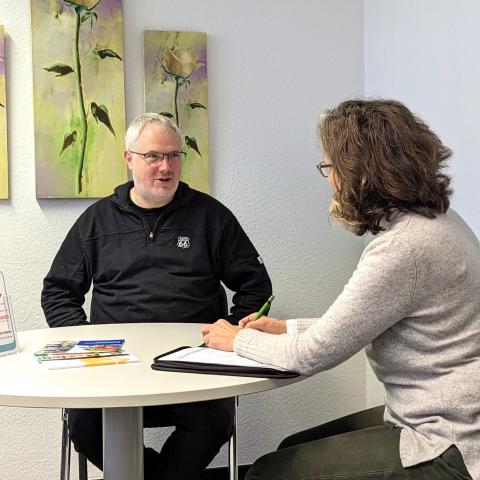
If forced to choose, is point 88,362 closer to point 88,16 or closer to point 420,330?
point 420,330

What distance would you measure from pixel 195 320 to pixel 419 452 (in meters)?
1.11

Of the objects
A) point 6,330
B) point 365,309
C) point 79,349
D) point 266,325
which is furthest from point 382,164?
point 6,330

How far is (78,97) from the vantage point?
2645mm

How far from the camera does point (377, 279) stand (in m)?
1.24

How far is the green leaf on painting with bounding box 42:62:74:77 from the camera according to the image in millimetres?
2617

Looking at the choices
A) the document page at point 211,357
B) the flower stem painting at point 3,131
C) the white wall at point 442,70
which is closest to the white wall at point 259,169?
the flower stem painting at point 3,131

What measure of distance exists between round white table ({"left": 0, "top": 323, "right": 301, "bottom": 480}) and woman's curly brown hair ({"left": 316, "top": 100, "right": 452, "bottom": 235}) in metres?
0.41

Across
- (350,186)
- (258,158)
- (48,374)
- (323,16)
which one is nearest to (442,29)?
(323,16)

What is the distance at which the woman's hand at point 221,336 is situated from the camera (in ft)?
5.06

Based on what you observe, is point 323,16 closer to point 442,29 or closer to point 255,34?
point 255,34

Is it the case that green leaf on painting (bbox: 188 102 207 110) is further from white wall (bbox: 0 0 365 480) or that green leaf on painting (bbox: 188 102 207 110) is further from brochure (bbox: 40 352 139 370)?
brochure (bbox: 40 352 139 370)

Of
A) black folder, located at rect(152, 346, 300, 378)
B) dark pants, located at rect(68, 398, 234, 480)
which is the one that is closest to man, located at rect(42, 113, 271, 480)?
dark pants, located at rect(68, 398, 234, 480)

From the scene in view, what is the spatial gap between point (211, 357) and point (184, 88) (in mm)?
1591

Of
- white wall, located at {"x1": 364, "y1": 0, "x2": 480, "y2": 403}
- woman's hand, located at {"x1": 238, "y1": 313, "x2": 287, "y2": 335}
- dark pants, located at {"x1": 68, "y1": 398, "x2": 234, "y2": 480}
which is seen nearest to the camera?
woman's hand, located at {"x1": 238, "y1": 313, "x2": 287, "y2": 335}
